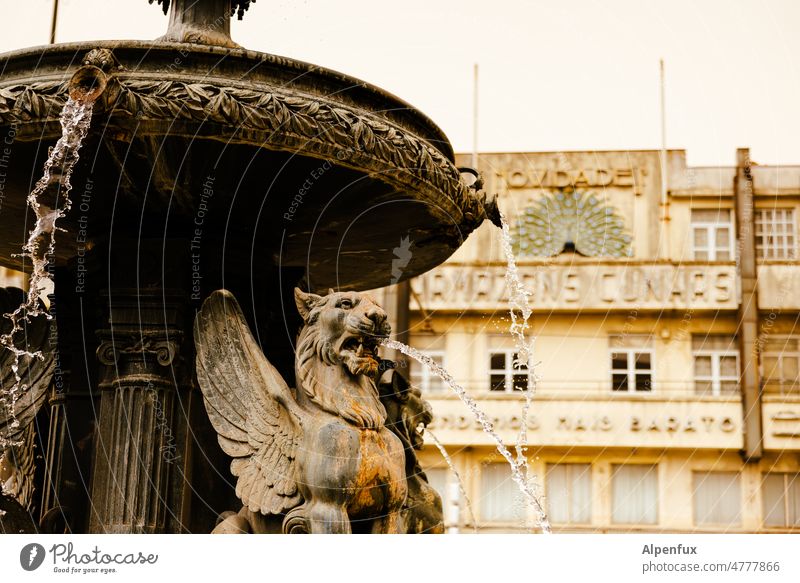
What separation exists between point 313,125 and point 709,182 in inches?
988

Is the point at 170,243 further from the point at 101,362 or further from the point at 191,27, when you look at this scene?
the point at 191,27

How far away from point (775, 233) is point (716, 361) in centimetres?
327

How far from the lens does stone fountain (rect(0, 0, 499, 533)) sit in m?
5.81

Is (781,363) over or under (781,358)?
under

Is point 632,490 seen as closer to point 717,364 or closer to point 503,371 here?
point 717,364

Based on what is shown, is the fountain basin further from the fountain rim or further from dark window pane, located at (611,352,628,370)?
dark window pane, located at (611,352,628,370)

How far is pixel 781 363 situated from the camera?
93.5 ft

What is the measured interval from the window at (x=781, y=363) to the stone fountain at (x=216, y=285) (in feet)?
74.2

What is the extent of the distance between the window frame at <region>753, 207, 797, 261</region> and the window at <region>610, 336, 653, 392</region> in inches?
130

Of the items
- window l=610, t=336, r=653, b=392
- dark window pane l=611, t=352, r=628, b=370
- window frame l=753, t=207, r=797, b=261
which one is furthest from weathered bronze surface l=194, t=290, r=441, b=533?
window frame l=753, t=207, r=797, b=261

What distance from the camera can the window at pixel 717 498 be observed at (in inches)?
1096

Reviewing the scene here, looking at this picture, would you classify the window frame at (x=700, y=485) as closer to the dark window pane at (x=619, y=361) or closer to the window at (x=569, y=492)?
the window at (x=569, y=492)

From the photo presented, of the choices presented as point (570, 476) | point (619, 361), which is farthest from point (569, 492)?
point (619, 361)

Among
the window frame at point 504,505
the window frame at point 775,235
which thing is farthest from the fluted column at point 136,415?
the window frame at point 775,235
